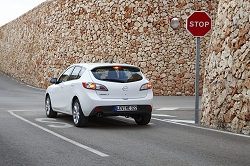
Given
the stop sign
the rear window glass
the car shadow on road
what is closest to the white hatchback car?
the rear window glass

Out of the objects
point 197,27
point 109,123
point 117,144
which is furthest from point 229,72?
point 117,144

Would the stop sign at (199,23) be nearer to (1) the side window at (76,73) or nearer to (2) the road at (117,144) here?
(2) the road at (117,144)

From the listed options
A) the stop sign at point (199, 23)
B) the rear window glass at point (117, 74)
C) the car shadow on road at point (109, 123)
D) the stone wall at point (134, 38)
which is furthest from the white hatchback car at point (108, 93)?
the stone wall at point (134, 38)

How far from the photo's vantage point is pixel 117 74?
11297 millimetres

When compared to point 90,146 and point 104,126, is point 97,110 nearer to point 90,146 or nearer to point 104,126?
point 104,126

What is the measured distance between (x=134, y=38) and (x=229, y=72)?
17285 millimetres

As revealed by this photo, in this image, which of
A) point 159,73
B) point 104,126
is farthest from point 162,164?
point 159,73

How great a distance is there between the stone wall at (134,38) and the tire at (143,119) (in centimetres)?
1580

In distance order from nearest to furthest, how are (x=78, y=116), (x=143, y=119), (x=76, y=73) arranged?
1. (x=78, y=116)
2. (x=143, y=119)
3. (x=76, y=73)

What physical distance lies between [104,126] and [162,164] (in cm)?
505

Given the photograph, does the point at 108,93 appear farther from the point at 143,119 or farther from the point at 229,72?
the point at 229,72

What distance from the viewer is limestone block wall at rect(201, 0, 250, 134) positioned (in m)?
10.5

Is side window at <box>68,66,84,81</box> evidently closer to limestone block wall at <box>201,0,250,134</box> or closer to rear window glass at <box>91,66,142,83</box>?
rear window glass at <box>91,66,142,83</box>

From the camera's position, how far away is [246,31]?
10625 millimetres
